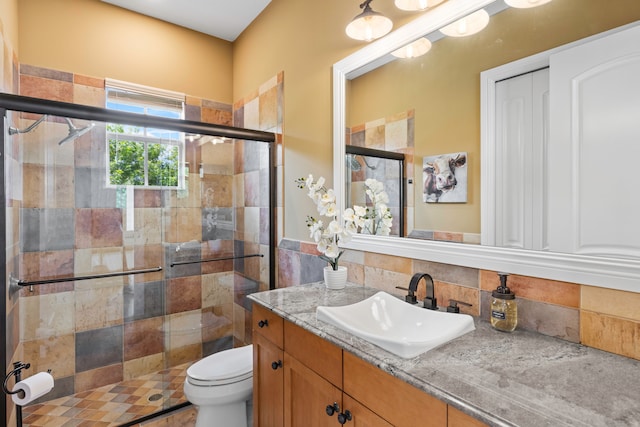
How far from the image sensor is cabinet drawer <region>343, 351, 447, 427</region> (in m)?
0.79

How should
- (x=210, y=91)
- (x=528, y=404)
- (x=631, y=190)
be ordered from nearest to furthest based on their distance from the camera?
(x=528, y=404), (x=631, y=190), (x=210, y=91)

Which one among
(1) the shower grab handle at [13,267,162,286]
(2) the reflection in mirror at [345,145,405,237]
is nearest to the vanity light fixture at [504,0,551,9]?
(2) the reflection in mirror at [345,145,405,237]

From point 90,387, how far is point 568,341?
2594 millimetres

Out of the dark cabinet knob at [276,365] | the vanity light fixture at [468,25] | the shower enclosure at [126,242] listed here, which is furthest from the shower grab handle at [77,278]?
the vanity light fixture at [468,25]

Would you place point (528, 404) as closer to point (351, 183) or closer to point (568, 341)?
point (568, 341)

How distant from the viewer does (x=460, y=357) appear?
0.93m

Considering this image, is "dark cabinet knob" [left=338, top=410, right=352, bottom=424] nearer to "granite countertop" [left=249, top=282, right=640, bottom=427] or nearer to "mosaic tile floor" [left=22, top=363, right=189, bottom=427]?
"granite countertop" [left=249, top=282, right=640, bottom=427]

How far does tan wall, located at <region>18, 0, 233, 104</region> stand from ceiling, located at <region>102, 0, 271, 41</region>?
8cm

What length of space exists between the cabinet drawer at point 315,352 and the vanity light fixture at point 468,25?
50.7 inches

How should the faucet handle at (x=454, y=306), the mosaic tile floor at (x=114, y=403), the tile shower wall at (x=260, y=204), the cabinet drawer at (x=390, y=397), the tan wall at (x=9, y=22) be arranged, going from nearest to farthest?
the cabinet drawer at (x=390, y=397)
the faucet handle at (x=454, y=306)
the tan wall at (x=9, y=22)
the mosaic tile floor at (x=114, y=403)
the tile shower wall at (x=260, y=204)

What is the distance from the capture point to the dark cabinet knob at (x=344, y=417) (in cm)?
103

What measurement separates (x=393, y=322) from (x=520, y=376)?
0.56 metres

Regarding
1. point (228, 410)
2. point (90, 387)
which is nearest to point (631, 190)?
point (228, 410)

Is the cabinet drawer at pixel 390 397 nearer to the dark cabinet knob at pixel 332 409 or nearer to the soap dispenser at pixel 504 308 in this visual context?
the dark cabinet knob at pixel 332 409
